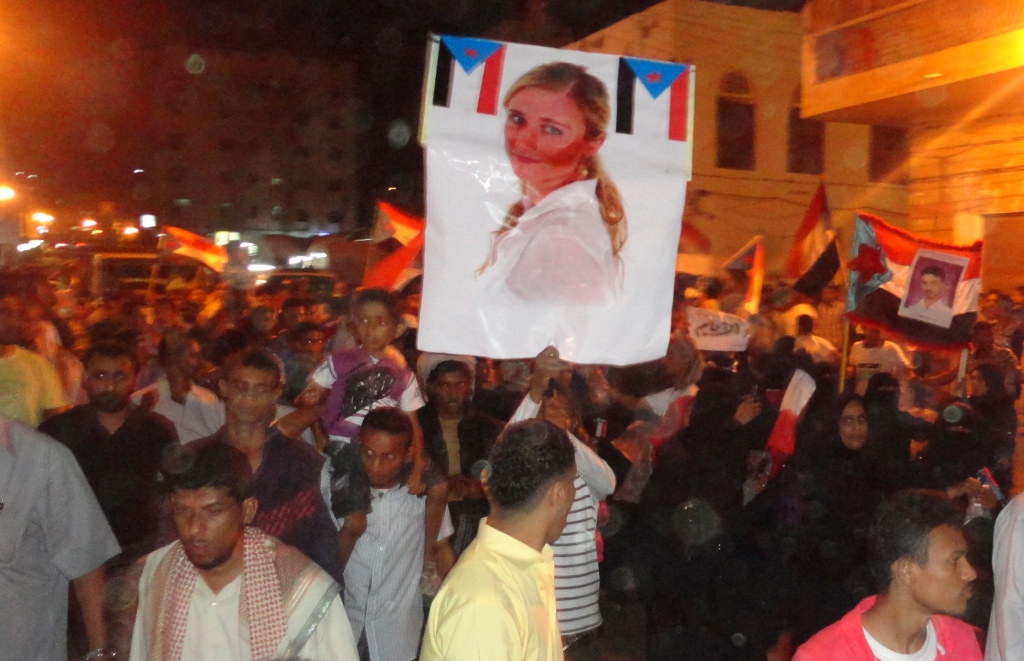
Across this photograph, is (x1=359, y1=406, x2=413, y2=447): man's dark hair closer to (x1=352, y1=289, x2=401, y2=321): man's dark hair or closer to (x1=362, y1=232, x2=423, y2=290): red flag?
(x1=352, y1=289, x2=401, y2=321): man's dark hair

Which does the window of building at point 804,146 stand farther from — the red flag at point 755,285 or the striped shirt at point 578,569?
the striped shirt at point 578,569

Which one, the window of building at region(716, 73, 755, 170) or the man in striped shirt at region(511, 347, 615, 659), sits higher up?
the window of building at region(716, 73, 755, 170)

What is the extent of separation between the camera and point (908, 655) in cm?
297

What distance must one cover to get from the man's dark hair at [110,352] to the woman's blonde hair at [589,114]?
8.36ft

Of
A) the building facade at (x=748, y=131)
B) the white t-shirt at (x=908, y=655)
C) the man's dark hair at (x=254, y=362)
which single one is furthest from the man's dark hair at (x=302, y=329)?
the building facade at (x=748, y=131)

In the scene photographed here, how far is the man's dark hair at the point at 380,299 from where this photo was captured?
547cm

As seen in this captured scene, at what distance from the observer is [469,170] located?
3613mm

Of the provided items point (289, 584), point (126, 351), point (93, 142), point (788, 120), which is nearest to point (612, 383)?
point (126, 351)

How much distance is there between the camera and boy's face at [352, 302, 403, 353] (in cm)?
542

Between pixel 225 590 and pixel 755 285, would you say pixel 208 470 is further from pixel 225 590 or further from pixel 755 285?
pixel 755 285

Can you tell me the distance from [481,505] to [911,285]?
446 centimetres

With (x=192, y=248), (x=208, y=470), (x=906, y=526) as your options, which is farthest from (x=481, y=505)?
(x=192, y=248)

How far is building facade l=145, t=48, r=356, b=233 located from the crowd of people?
32.8 metres

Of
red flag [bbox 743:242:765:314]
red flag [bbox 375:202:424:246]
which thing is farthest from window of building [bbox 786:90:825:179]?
red flag [bbox 375:202:424:246]
